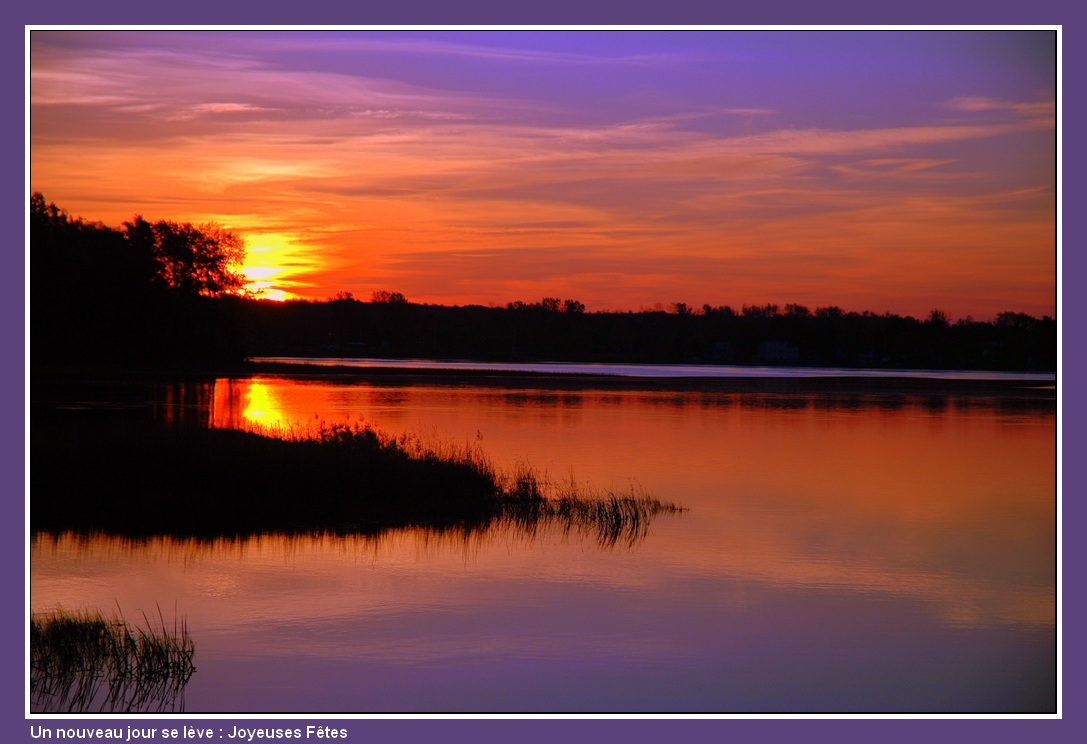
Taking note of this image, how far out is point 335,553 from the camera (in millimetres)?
16516

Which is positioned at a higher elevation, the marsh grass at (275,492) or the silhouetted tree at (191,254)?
the silhouetted tree at (191,254)

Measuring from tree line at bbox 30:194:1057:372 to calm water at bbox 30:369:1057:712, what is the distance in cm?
377

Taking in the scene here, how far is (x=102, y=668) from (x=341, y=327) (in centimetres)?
12539

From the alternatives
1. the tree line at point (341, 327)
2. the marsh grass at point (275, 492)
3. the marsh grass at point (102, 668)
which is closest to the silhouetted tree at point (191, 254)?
the tree line at point (341, 327)

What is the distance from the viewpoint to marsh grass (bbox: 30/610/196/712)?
34.9 feet

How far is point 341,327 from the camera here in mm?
134625

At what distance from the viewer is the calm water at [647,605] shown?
11844mm

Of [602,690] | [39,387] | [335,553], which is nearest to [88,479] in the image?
[335,553]

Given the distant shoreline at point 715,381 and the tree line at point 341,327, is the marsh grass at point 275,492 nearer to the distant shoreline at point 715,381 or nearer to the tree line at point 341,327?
the tree line at point 341,327

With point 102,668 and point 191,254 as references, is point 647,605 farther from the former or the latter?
point 191,254

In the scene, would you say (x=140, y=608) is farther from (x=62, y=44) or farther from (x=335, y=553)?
(x=62, y=44)

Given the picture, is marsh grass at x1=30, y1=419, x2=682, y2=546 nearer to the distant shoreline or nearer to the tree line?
the tree line

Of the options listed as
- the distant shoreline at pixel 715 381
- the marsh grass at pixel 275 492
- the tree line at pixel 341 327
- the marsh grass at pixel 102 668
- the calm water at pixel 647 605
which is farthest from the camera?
the distant shoreline at pixel 715 381

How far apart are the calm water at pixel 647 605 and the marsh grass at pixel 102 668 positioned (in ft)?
1.24
